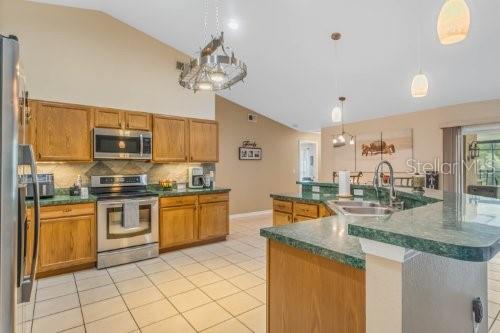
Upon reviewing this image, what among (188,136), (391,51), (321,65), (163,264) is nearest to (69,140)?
(188,136)

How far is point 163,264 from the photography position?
3.72 m

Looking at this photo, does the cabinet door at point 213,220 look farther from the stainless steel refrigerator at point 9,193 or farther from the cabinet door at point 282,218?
the stainless steel refrigerator at point 9,193

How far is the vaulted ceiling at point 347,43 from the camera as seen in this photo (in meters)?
3.36

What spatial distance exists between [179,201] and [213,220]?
0.72 meters

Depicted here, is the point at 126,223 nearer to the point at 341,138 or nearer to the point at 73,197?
the point at 73,197

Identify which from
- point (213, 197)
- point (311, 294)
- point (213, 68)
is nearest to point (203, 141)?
point (213, 197)

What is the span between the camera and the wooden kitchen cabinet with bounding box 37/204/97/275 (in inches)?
126

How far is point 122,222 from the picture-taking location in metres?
3.69

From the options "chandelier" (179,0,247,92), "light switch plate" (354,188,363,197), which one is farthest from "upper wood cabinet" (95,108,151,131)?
"light switch plate" (354,188,363,197)

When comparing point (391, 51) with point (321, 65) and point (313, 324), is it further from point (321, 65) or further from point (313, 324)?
point (313, 324)

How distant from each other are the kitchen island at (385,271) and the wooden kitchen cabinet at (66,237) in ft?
9.34

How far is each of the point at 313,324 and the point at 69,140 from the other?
3723mm

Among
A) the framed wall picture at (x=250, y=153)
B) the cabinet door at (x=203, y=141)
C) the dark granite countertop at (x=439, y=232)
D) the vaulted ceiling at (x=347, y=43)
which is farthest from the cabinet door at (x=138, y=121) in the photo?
the dark granite countertop at (x=439, y=232)

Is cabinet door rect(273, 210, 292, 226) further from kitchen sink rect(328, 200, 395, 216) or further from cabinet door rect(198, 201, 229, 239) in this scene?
cabinet door rect(198, 201, 229, 239)
